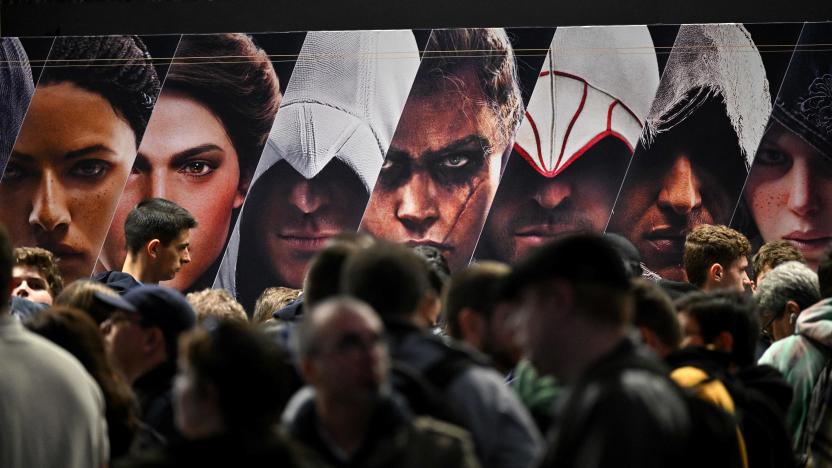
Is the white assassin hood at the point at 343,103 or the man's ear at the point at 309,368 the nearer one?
the man's ear at the point at 309,368

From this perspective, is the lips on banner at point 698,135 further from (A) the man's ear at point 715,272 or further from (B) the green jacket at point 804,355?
(B) the green jacket at point 804,355

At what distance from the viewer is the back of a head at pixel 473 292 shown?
9.41 ft

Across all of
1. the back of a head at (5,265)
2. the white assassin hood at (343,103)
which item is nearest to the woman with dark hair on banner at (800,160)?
the white assassin hood at (343,103)

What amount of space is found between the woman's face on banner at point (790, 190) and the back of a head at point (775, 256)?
136 cm

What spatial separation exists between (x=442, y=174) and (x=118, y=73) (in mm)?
2055

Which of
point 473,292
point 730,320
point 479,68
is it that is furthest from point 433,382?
point 479,68

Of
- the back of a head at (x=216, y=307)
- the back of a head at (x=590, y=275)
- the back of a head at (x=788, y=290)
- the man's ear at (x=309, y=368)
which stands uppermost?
the back of a head at (x=590, y=275)

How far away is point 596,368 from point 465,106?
5.06 m

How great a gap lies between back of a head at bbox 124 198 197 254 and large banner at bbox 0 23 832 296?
6.73 ft

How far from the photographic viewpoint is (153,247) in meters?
5.02

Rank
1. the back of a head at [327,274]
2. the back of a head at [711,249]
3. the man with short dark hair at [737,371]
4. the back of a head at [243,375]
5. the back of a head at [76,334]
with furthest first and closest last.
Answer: the back of a head at [711,249] → the man with short dark hair at [737,371] → the back of a head at [76,334] → the back of a head at [327,274] → the back of a head at [243,375]

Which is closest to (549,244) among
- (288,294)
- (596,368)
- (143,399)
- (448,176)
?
(596,368)

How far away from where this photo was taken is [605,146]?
6930mm

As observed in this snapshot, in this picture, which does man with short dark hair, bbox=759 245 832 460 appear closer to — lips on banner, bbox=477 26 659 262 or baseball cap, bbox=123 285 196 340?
baseball cap, bbox=123 285 196 340
